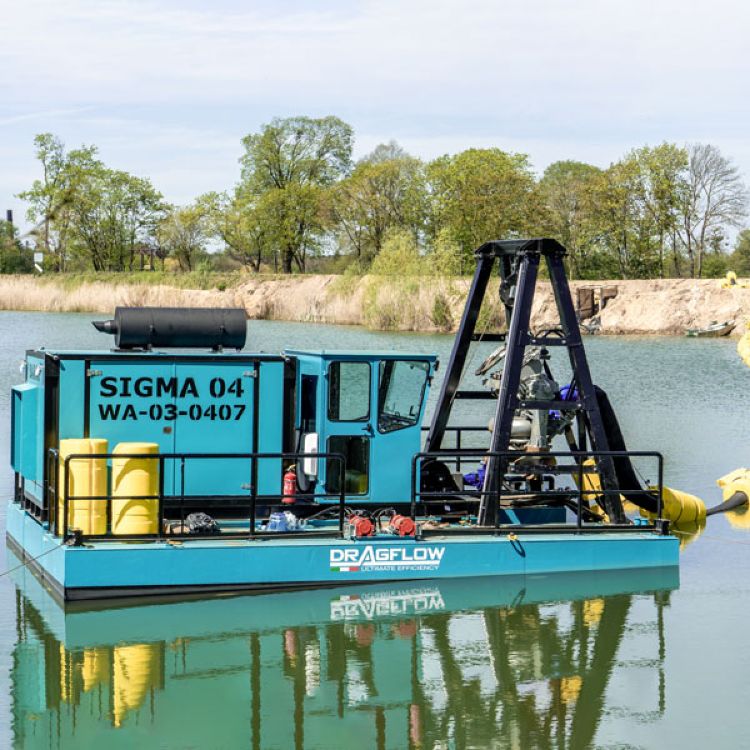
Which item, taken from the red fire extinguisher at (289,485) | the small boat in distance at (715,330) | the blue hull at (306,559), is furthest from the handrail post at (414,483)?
the small boat in distance at (715,330)

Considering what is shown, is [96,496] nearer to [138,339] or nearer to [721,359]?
[138,339]

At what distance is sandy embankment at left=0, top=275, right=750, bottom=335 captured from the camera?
7562 centimetres

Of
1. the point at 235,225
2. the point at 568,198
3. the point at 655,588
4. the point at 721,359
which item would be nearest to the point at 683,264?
the point at 568,198

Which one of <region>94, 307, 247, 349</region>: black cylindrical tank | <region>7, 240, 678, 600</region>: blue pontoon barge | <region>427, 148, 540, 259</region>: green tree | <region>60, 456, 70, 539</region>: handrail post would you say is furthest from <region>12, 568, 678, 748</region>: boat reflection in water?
<region>427, 148, 540, 259</region>: green tree

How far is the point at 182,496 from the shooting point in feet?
49.0

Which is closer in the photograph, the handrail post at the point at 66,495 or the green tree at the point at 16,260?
the handrail post at the point at 66,495

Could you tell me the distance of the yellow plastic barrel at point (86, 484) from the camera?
14.8m

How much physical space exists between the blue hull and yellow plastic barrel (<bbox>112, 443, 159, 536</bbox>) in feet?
0.72

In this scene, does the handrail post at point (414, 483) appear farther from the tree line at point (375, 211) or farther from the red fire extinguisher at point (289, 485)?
the tree line at point (375, 211)

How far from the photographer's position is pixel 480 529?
52.9ft

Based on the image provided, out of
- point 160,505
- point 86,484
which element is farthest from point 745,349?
point 86,484

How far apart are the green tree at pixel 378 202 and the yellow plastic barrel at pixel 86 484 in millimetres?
93308

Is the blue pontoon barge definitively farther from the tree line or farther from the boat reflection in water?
the tree line

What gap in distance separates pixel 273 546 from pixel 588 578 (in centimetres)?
403
